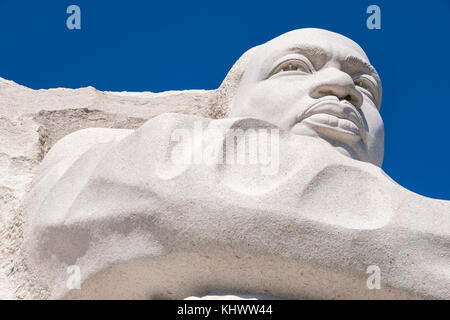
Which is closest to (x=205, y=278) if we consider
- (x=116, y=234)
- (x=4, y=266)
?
(x=116, y=234)

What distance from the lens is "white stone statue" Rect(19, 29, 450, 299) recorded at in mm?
2477

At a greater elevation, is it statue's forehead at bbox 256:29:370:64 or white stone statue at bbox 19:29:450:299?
statue's forehead at bbox 256:29:370:64

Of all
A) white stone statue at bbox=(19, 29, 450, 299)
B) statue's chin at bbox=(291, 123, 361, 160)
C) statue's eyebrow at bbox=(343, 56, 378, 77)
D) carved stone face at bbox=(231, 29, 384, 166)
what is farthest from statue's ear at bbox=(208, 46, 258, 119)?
white stone statue at bbox=(19, 29, 450, 299)

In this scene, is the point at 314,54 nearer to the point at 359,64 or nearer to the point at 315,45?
the point at 315,45

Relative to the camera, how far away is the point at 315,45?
3.56 metres

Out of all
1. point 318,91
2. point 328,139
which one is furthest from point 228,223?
point 318,91

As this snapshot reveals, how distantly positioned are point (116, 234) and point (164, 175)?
28 centimetres

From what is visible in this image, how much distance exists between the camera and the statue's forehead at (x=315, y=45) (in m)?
3.56

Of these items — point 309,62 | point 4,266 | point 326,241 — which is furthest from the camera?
point 309,62

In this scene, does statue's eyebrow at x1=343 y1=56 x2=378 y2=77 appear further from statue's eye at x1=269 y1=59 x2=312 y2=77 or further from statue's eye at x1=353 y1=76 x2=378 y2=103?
statue's eye at x1=269 y1=59 x2=312 y2=77

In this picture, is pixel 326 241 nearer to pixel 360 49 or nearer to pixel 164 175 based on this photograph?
pixel 164 175

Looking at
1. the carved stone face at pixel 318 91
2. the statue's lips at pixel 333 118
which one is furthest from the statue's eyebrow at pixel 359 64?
the statue's lips at pixel 333 118

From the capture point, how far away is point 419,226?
2604mm

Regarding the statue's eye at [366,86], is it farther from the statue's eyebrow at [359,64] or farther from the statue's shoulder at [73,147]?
the statue's shoulder at [73,147]
